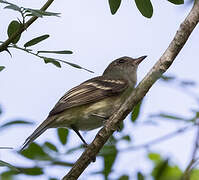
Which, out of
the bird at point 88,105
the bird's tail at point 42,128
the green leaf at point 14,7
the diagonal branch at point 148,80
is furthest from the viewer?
the bird at point 88,105

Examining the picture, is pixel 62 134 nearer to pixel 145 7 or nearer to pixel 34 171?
pixel 34 171

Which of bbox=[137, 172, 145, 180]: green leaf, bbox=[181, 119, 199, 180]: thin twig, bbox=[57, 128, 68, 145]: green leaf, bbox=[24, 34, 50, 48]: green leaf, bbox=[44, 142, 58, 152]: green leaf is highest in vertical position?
bbox=[24, 34, 50, 48]: green leaf

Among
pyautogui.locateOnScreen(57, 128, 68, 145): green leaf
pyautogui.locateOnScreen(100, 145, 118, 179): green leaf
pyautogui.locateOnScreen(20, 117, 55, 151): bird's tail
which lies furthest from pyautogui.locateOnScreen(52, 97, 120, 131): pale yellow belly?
pyautogui.locateOnScreen(100, 145, 118, 179): green leaf

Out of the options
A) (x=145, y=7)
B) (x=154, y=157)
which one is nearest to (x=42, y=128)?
(x=154, y=157)

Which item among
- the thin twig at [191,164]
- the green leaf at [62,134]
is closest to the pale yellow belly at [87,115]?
the green leaf at [62,134]

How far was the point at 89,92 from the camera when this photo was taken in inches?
267

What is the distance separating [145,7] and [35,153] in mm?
1264

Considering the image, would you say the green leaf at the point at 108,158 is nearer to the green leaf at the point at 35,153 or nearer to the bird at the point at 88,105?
the green leaf at the point at 35,153

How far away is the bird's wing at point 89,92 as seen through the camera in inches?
246

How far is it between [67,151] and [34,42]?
0.87 metres

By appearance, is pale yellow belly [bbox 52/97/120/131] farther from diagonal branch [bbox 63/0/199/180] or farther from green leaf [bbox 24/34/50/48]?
green leaf [bbox 24/34/50/48]

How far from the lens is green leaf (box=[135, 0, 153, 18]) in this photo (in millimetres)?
2783

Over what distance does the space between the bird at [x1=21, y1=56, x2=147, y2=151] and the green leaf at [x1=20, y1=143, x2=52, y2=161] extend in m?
2.35

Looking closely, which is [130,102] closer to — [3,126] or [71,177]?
[71,177]
